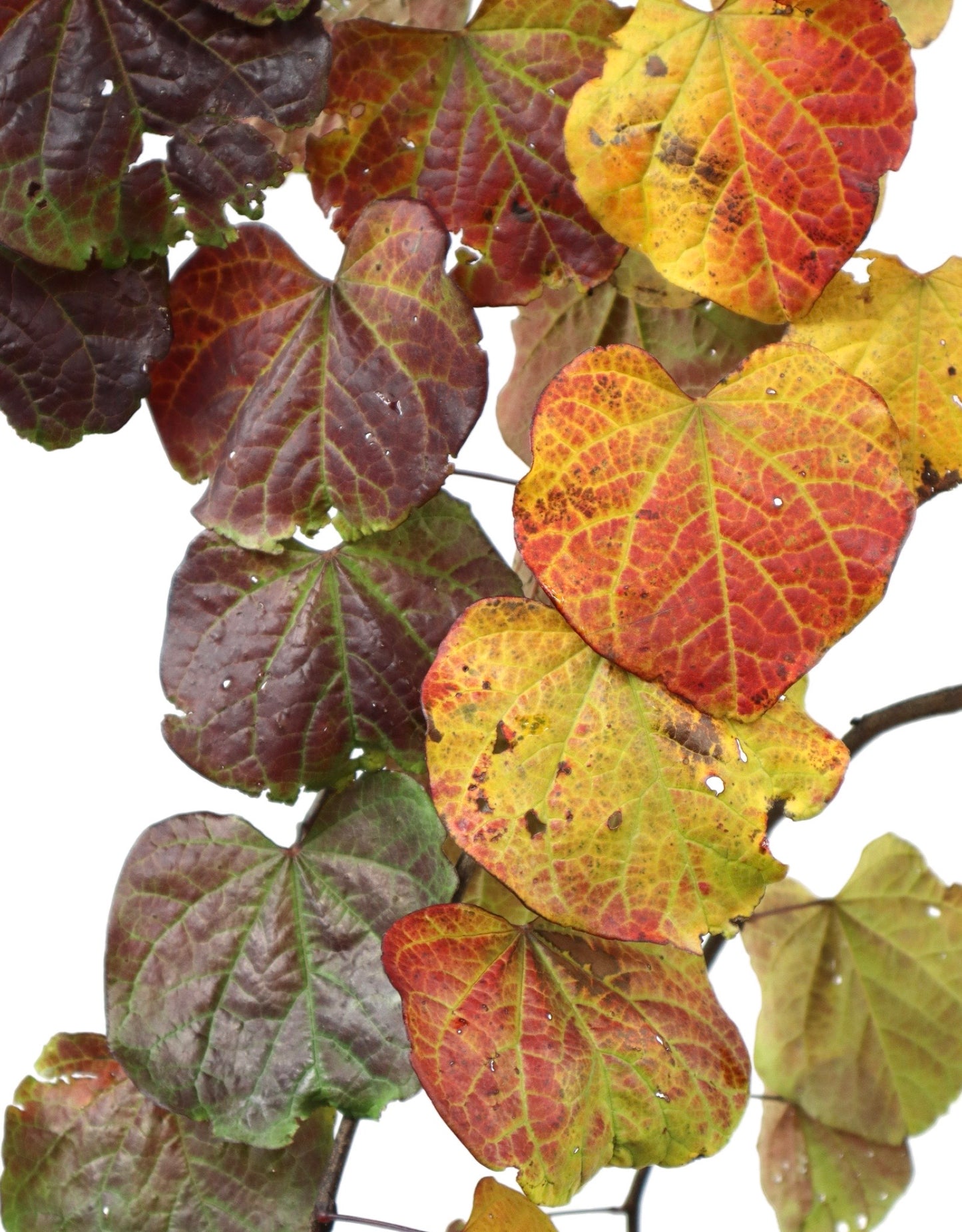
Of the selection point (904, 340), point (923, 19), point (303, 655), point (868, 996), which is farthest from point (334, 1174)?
point (923, 19)

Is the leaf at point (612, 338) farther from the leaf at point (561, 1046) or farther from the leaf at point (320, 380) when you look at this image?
the leaf at point (561, 1046)

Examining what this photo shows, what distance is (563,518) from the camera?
21.8 inches

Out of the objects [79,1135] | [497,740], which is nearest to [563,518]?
[497,740]

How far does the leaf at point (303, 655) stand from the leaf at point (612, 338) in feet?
0.38

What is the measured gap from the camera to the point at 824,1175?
920mm

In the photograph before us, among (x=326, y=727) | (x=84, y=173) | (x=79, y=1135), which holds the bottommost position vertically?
(x=79, y=1135)

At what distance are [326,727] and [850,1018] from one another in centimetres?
51

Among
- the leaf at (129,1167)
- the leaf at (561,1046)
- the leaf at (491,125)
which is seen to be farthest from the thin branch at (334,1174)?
the leaf at (491,125)

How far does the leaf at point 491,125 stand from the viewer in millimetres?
626

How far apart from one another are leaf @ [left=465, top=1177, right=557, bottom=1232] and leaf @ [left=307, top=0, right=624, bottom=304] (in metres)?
0.45

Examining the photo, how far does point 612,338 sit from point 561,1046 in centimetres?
40

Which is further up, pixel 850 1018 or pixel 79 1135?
pixel 850 1018

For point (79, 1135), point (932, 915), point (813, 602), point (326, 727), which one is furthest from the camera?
point (932, 915)

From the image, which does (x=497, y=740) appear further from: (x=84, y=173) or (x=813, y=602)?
(x=84, y=173)
